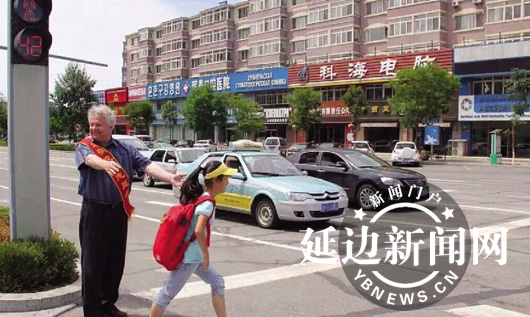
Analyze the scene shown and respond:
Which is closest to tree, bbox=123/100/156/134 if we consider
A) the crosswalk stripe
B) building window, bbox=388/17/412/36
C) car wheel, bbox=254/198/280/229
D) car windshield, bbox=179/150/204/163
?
building window, bbox=388/17/412/36

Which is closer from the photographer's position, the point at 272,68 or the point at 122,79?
the point at 272,68

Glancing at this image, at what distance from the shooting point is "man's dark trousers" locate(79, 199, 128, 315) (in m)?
4.39

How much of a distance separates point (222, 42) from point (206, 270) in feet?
214

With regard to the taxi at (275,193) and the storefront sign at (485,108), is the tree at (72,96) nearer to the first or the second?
the storefront sign at (485,108)

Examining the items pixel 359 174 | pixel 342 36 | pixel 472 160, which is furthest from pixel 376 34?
pixel 359 174

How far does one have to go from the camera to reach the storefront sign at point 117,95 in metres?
78.2

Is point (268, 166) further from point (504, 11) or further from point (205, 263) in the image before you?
point (504, 11)

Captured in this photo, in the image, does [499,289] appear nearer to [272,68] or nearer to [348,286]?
[348,286]

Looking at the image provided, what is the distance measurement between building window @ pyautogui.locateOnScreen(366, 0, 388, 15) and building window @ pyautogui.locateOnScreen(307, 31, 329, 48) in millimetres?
4975

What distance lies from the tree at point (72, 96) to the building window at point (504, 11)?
3832 centimetres

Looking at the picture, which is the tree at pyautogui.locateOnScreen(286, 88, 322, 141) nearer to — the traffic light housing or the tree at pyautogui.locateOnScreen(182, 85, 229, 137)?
the tree at pyautogui.locateOnScreen(182, 85, 229, 137)

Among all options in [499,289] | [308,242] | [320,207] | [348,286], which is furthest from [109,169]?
[320,207]

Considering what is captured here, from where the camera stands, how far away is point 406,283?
19.8ft

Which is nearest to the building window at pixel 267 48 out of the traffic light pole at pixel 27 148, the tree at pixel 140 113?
the tree at pixel 140 113
